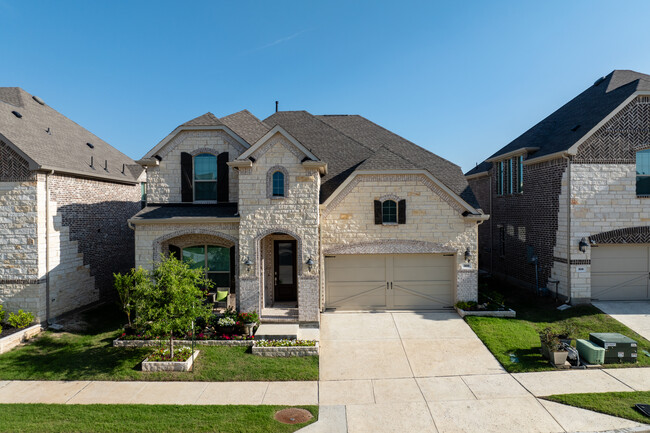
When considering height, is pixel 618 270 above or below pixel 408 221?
below

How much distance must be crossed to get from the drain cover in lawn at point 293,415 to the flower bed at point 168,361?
3696mm

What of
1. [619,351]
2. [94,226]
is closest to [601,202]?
[619,351]

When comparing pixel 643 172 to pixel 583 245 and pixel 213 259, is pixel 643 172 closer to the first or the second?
pixel 583 245

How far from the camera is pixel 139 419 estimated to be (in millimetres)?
8117

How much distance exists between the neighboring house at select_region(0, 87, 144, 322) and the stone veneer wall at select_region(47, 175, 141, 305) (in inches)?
1.6

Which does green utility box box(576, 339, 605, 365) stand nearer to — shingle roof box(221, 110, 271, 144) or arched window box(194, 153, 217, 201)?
shingle roof box(221, 110, 271, 144)

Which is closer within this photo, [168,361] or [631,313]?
[168,361]

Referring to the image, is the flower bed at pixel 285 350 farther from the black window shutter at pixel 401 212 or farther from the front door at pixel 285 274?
the black window shutter at pixel 401 212

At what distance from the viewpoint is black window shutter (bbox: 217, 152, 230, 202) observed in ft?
50.6

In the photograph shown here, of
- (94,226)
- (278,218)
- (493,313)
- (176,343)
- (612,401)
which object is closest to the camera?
(612,401)

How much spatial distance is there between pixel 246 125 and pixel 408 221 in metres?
8.48

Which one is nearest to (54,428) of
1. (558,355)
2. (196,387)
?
(196,387)

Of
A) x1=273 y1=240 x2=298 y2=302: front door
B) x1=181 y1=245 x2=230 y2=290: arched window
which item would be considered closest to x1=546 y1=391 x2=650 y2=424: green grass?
x1=273 y1=240 x2=298 y2=302: front door

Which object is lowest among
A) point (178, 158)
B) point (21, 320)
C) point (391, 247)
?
point (21, 320)
